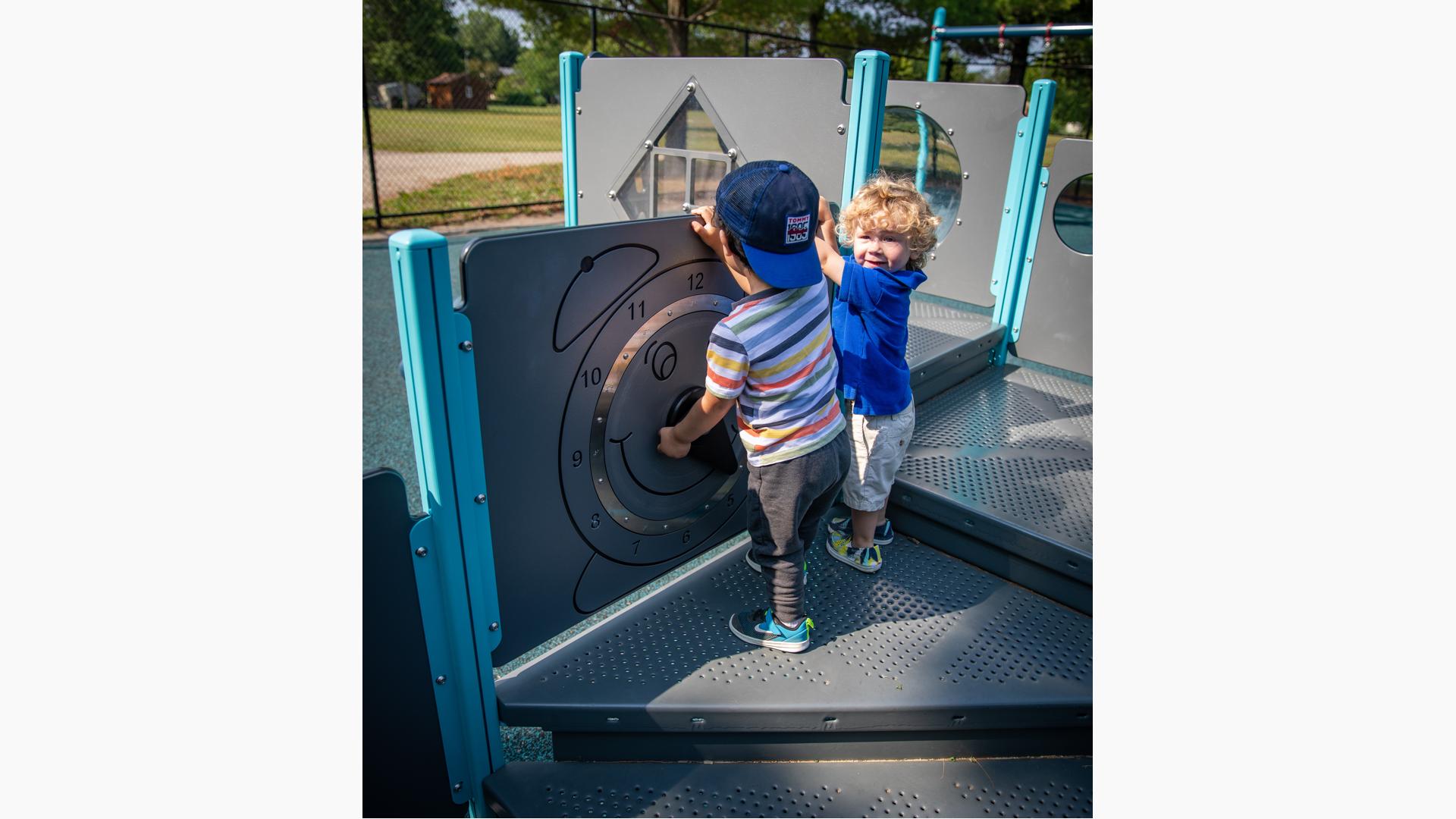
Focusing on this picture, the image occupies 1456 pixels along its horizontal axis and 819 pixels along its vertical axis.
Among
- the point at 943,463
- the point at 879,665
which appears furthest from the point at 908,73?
the point at 879,665

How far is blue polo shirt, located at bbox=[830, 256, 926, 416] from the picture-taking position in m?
1.91

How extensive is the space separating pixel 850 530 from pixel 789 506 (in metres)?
0.68

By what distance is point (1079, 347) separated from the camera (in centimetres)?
348

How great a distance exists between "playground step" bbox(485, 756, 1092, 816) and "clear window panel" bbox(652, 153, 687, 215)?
5.67 feet

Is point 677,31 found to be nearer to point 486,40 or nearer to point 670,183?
point 486,40

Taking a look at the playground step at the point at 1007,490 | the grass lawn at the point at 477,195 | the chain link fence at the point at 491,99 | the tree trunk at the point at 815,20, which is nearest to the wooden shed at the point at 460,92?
the chain link fence at the point at 491,99

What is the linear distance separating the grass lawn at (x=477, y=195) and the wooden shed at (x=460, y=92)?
178 centimetres

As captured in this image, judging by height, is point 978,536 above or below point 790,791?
above

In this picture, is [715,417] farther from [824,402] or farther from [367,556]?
[367,556]

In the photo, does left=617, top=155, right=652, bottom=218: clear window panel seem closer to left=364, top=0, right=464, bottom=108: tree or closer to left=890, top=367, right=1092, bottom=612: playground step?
left=890, top=367, right=1092, bottom=612: playground step

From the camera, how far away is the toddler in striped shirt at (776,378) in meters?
1.55

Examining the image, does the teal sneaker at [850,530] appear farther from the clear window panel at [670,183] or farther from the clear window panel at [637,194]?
the clear window panel at [637,194]

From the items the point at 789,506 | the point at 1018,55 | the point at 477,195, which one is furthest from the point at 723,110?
the point at 1018,55

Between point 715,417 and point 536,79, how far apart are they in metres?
13.9
